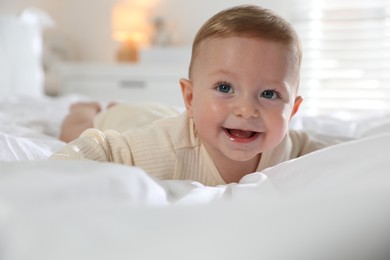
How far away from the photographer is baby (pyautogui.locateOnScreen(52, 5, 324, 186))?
36.8 inches

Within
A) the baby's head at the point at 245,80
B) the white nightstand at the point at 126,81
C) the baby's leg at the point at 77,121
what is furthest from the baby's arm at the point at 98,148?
the white nightstand at the point at 126,81

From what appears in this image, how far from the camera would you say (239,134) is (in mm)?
974

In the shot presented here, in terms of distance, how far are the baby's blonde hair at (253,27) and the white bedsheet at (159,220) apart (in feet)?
1.33

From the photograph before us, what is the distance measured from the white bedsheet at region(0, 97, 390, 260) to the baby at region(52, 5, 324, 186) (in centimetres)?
36

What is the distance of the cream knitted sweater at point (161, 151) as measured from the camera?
3.19ft

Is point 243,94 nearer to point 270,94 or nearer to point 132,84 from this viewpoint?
point 270,94

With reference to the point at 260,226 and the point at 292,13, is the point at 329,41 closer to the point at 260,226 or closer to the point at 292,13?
the point at 292,13

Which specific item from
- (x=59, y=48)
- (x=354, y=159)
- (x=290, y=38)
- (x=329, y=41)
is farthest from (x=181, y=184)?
(x=59, y=48)

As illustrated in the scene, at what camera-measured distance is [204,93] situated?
0.99 m

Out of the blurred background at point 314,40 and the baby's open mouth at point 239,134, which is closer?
the baby's open mouth at point 239,134

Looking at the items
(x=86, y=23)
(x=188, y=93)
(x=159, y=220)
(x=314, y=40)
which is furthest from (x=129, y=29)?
(x=159, y=220)

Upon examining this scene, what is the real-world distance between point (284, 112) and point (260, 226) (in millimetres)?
543

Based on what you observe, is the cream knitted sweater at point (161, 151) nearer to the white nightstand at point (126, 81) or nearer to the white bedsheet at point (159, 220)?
the white bedsheet at point (159, 220)

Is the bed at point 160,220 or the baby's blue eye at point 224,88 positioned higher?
the baby's blue eye at point 224,88
